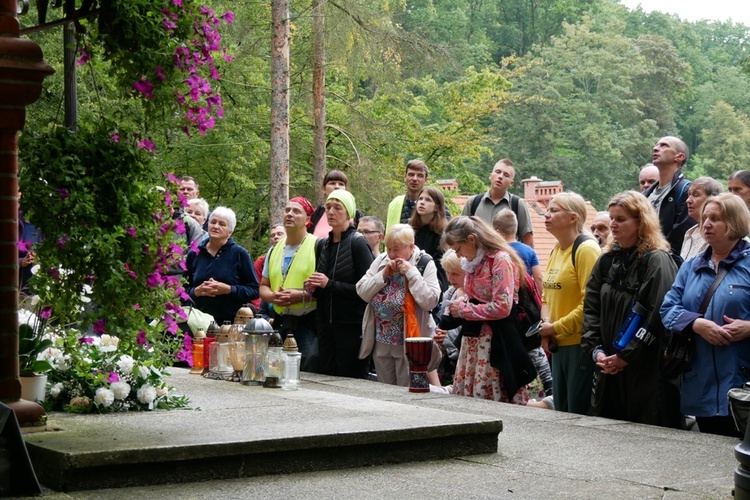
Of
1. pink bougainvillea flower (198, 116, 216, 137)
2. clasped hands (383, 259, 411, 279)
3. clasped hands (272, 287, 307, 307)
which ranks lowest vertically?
clasped hands (272, 287, 307, 307)

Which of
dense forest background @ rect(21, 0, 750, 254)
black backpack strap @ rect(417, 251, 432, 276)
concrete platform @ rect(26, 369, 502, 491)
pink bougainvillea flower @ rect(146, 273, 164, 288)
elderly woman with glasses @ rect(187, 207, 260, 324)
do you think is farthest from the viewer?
dense forest background @ rect(21, 0, 750, 254)

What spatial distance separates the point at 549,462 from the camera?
547 cm

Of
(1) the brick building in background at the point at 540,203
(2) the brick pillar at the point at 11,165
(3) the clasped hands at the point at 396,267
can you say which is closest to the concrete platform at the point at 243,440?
(2) the brick pillar at the point at 11,165

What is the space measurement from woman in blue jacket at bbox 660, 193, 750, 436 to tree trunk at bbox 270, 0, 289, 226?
459 inches

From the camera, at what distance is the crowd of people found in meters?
6.96

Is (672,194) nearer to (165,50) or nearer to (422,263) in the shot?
(422,263)

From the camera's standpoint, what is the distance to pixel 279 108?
18.4 metres

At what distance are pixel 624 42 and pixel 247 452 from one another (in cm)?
6318

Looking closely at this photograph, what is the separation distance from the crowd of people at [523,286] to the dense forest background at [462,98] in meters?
2.52

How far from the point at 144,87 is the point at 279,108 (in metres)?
13.5

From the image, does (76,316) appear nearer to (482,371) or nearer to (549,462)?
(549,462)

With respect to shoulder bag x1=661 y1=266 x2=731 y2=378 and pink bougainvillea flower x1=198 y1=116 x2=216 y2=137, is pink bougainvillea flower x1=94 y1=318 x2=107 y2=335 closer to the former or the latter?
pink bougainvillea flower x1=198 y1=116 x2=216 y2=137

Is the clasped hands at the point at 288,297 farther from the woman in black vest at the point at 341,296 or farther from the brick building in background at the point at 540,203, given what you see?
the brick building in background at the point at 540,203

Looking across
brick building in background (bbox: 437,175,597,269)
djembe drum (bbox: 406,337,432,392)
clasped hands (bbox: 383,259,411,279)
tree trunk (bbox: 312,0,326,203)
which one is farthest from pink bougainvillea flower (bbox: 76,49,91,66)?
brick building in background (bbox: 437,175,597,269)
